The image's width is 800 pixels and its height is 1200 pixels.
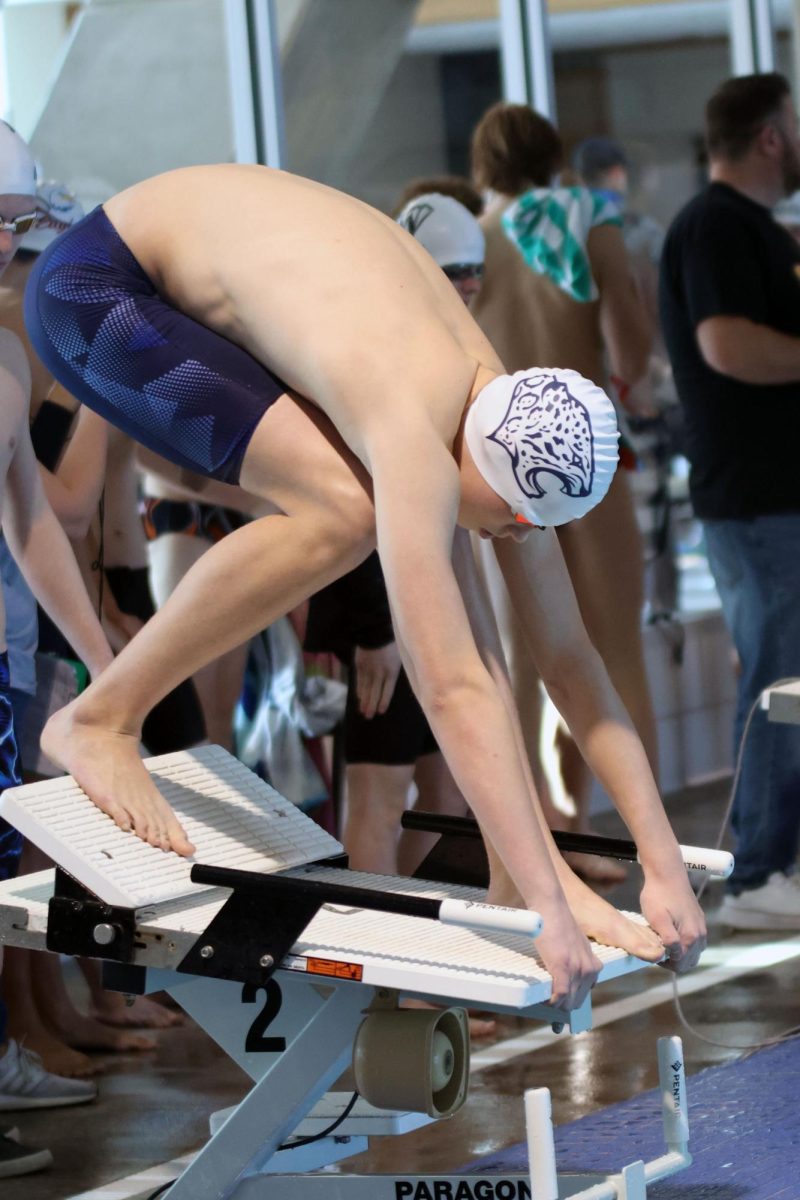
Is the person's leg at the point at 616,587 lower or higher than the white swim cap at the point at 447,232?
lower

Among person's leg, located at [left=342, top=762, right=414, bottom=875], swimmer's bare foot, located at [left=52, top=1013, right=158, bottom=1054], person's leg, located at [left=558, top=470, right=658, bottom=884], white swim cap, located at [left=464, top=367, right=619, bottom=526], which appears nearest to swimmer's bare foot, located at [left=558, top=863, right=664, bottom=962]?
white swim cap, located at [left=464, top=367, right=619, bottom=526]

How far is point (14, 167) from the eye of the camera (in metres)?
2.82

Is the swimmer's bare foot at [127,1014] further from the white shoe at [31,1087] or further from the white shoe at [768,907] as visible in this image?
the white shoe at [768,907]

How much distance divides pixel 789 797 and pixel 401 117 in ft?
11.1

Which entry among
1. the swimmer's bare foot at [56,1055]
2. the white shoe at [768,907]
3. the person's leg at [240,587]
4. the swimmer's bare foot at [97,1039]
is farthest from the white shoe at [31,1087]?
the white shoe at [768,907]

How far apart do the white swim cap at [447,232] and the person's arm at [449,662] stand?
4.93ft

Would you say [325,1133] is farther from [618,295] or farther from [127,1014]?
[618,295]

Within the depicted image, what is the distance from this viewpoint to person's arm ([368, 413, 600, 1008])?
227cm

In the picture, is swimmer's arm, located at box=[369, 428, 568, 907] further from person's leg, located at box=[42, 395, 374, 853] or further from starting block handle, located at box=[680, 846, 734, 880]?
starting block handle, located at box=[680, 846, 734, 880]

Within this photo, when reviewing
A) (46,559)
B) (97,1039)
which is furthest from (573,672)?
(97,1039)

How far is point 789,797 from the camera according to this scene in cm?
447

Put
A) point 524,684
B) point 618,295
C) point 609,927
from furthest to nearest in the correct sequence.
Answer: point 524,684
point 618,295
point 609,927

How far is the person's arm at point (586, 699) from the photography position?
258 centimetres

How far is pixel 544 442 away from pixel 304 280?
457 mm
